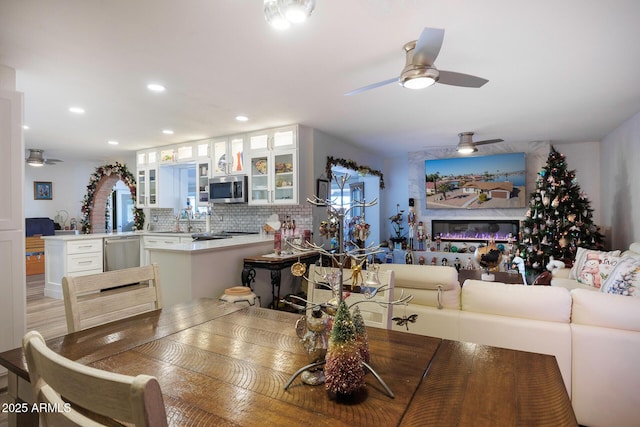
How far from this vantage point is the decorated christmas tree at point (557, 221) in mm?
5098

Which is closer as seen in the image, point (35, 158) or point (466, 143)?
point (466, 143)

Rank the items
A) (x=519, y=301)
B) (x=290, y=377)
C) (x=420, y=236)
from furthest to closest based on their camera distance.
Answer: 1. (x=420, y=236)
2. (x=519, y=301)
3. (x=290, y=377)

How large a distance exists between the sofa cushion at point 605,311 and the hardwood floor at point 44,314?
14.7 ft

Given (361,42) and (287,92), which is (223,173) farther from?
(361,42)

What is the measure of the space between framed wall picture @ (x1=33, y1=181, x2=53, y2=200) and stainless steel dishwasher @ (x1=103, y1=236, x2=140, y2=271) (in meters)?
4.02

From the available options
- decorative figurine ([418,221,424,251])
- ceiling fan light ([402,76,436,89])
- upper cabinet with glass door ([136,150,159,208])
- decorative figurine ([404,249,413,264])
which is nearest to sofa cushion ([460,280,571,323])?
ceiling fan light ([402,76,436,89])

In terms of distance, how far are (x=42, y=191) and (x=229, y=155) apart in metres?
5.73

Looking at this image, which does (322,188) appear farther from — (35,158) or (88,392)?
(35,158)

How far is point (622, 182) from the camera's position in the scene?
498cm

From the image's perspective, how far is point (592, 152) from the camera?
20.1 feet

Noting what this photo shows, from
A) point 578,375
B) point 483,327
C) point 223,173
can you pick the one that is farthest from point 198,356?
point 223,173

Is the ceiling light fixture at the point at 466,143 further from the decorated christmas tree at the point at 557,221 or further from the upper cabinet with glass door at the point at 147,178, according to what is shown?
the upper cabinet with glass door at the point at 147,178

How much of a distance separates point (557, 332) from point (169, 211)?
269 inches

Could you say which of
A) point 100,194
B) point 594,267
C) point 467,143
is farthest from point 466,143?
point 100,194
